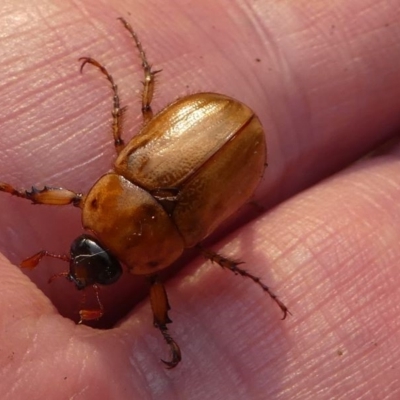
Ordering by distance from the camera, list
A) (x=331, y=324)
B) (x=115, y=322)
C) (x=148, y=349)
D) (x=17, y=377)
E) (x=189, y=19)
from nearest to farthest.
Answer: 1. (x=17, y=377)
2. (x=148, y=349)
3. (x=331, y=324)
4. (x=115, y=322)
5. (x=189, y=19)

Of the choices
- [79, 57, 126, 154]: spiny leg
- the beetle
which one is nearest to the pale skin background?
[79, 57, 126, 154]: spiny leg

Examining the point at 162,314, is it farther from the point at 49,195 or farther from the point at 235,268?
the point at 49,195

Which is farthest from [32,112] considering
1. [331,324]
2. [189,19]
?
[331,324]

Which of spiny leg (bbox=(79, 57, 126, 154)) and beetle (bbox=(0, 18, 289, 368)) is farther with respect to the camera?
spiny leg (bbox=(79, 57, 126, 154))

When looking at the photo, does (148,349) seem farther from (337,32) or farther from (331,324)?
(337,32)

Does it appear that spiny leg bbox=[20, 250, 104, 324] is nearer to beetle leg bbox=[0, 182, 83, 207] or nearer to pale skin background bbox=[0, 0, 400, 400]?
pale skin background bbox=[0, 0, 400, 400]

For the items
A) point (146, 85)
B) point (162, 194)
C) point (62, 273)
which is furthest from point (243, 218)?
point (62, 273)

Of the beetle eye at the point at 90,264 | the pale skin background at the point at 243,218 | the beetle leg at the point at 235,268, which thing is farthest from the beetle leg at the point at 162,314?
the beetle leg at the point at 235,268
